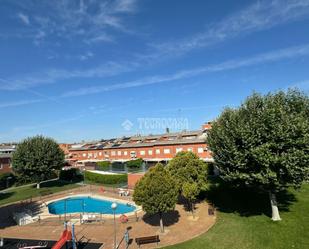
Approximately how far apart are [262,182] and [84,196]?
29387mm

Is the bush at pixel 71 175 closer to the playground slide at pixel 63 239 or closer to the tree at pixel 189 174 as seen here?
the tree at pixel 189 174

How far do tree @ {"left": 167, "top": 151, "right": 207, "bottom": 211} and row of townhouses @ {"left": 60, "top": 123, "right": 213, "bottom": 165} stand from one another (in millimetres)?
19412

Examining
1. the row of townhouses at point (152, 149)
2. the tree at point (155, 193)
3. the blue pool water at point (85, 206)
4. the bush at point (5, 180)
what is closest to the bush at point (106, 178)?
the blue pool water at point (85, 206)

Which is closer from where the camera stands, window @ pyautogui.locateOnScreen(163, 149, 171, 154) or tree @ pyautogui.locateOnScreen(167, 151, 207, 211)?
tree @ pyautogui.locateOnScreen(167, 151, 207, 211)

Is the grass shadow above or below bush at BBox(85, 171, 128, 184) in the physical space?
below

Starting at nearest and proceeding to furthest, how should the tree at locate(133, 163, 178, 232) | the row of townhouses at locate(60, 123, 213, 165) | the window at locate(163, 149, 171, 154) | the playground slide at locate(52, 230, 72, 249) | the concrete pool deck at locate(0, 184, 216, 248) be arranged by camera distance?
the playground slide at locate(52, 230, 72, 249) → the tree at locate(133, 163, 178, 232) → the concrete pool deck at locate(0, 184, 216, 248) → the row of townhouses at locate(60, 123, 213, 165) → the window at locate(163, 149, 171, 154)

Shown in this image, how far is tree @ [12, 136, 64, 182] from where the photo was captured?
42.7 metres

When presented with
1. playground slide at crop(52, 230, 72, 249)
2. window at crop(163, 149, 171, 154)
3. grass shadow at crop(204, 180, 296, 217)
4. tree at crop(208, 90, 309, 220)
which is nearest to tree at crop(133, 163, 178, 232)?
tree at crop(208, 90, 309, 220)

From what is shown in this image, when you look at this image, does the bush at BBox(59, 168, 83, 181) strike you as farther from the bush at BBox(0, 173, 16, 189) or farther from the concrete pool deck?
the concrete pool deck

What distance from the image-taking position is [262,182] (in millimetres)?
19391

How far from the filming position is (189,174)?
24.7m

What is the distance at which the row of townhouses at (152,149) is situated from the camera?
51.0 m

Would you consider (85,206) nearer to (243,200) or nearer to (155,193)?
(155,193)

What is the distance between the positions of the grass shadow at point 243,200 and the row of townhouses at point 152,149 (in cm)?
1470
